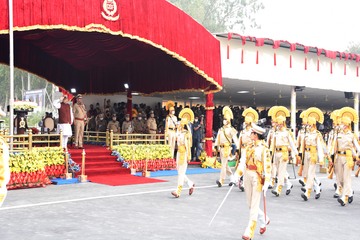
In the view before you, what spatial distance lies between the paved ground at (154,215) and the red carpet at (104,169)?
1.46 meters

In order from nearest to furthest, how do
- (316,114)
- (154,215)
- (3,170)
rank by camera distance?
(3,170)
(154,215)
(316,114)

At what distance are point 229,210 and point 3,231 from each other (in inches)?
182

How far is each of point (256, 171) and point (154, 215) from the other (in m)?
2.66

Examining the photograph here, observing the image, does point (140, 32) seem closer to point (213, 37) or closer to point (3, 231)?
point (213, 37)

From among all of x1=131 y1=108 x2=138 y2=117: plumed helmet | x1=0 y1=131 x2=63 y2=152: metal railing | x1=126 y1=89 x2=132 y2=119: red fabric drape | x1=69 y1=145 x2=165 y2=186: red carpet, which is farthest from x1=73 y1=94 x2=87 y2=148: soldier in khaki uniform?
x1=131 y1=108 x2=138 y2=117: plumed helmet

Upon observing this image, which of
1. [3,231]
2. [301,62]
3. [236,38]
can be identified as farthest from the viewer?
[301,62]

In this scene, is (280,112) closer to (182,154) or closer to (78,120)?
(182,154)

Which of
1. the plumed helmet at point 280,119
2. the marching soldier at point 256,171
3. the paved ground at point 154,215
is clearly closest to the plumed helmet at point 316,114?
the plumed helmet at point 280,119

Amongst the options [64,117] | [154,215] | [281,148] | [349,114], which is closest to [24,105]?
[64,117]

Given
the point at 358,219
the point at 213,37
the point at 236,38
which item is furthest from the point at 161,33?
the point at 358,219

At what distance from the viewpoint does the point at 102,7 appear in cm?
1435

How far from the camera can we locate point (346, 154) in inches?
426

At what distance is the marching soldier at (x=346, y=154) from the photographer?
10.7 meters

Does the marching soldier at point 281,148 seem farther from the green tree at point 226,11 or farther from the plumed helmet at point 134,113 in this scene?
the green tree at point 226,11
